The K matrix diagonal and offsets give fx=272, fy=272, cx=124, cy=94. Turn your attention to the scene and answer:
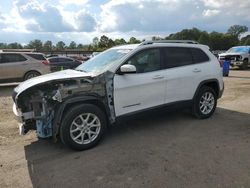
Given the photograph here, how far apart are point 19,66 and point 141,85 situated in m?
8.92

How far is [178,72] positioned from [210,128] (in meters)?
1.36

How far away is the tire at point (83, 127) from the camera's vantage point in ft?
14.5

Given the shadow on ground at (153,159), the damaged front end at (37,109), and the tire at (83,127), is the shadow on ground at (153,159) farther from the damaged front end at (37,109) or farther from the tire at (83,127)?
the damaged front end at (37,109)

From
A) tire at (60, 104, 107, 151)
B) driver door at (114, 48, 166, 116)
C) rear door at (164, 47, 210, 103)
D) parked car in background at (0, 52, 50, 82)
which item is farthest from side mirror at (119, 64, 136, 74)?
parked car in background at (0, 52, 50, 82)

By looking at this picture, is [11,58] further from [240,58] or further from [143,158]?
[240,58]

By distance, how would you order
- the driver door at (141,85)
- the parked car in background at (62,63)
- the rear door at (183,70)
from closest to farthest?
1. the driver door at (141,85)
2. the rear door at (183,70)
3. the parked car in background at (62,63)

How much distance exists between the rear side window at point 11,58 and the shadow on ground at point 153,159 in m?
8.28

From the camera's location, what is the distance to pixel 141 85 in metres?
5.12

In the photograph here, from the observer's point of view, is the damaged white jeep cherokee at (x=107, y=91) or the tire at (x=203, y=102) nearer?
the damaged white jeep cherokee at (x=107, y=91)

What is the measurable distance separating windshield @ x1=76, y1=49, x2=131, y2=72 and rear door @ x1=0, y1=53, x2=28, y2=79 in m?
7.56

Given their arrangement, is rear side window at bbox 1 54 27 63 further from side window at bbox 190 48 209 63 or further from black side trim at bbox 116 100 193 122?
black side trim at bbox 116 100 193 122

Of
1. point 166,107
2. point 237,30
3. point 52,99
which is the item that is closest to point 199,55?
point 166,107

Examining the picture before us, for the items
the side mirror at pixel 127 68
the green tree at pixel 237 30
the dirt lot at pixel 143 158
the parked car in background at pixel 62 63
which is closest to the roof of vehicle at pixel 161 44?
the side mirror at pixel 127 68


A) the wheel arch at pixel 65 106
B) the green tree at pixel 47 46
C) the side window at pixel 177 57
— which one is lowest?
the wheel arch at pixel 65 106
